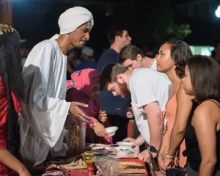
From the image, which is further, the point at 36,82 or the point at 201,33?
the point at 201,33

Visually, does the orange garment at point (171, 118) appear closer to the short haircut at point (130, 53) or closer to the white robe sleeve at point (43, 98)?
the white robe sleeve at point (43, 98)

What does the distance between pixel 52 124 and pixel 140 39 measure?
17.0 m

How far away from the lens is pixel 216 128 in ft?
8.90

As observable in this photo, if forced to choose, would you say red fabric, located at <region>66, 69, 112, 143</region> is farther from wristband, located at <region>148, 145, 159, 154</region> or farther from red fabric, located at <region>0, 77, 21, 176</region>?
red fabric, located at <region>0, 77, 21, 176</region>

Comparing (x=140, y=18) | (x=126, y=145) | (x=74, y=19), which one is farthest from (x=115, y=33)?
(x=140, y=18)

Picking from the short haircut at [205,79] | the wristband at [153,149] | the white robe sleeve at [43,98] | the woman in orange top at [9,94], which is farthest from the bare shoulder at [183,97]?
the woman in orange top at [9,94]

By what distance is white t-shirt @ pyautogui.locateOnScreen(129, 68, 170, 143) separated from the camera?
11.4 feet

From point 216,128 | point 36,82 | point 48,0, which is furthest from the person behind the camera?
point 48,0

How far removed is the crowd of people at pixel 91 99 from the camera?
2734 mm

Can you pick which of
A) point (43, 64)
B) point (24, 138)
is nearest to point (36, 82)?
point (43, 64)

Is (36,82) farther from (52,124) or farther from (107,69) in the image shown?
(107,69)

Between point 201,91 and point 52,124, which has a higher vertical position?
point 201,91

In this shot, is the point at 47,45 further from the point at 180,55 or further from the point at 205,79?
the point at 205,79

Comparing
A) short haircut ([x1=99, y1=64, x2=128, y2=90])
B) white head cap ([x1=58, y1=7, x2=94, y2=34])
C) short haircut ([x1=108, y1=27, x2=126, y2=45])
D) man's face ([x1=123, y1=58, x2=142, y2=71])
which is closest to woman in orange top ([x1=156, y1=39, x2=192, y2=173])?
short haircut ([x1=99, y1=64, x2=128, y2=90])
